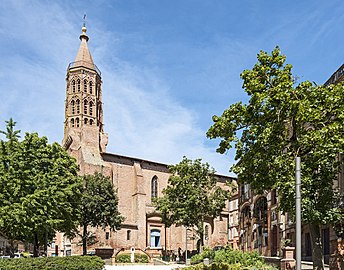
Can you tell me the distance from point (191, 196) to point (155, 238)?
1708 centimetres

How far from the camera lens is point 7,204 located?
32156mm

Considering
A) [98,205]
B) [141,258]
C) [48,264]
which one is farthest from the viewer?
[141,258]

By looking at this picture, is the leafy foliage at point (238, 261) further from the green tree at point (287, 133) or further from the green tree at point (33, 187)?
the green tree at point (33, 187)

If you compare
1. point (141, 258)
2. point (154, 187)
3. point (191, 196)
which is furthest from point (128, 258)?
point (154, 187)

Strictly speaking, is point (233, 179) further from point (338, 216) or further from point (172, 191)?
point (338, 216)

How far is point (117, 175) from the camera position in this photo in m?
60.4

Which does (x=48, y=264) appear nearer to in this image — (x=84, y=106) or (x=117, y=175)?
(x=117, y=175)

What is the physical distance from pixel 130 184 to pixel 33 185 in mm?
28313

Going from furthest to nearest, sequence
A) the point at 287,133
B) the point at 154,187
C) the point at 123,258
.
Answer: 1. the point at 154,187
2. the point at 123,258
3. the point at 287,133

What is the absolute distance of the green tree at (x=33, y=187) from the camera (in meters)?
31.9

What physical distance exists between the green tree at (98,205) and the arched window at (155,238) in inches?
626

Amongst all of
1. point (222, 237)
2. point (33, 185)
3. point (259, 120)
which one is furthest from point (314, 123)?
point (222, 237)

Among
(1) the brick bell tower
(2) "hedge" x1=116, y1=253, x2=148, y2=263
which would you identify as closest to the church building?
(1) the brick bell tower

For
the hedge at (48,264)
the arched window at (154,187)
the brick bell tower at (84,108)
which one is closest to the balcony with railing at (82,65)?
the brick bell tower at (84,108)
